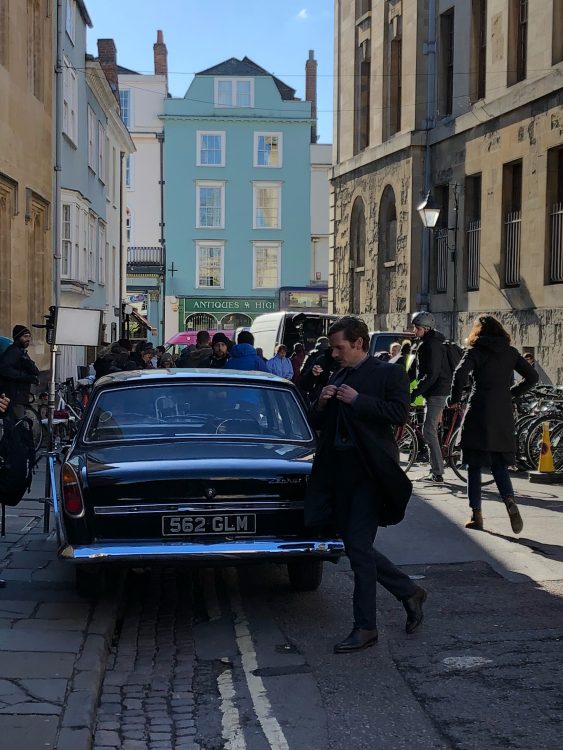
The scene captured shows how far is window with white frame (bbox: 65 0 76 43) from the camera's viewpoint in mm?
26750

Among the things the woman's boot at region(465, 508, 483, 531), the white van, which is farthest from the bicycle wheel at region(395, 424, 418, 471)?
the white van

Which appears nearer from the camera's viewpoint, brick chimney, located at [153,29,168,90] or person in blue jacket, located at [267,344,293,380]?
person in blue jacket, located at [267,344,293,380]

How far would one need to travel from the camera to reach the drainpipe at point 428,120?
2588 centimetres

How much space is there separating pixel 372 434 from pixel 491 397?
3.69m

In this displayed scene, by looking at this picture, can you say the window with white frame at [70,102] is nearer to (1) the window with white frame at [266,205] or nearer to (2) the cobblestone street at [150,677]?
(2) the cobblestone street at [150,677]

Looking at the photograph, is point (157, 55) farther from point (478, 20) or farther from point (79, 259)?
point (478, 20)

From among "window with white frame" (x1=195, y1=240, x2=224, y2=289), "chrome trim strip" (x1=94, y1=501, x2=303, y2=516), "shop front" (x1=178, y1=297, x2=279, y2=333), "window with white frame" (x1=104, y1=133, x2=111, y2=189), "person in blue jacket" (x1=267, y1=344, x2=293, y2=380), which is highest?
"window with white frame" (x1=104, y1=133, x2=111, y2=189)

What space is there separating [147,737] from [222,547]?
168 cm

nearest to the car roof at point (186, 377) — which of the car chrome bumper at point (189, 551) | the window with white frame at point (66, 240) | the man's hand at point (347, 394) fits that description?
the car chrome bumper at point (189, 551)

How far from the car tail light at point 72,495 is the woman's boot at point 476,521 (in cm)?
433

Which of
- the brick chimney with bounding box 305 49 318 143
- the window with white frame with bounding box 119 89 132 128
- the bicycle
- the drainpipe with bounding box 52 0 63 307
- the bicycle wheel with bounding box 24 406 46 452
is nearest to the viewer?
the bicycle

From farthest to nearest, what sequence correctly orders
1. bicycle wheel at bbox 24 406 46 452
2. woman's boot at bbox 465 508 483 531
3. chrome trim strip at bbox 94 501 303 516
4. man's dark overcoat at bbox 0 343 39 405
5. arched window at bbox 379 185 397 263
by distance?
arched window at bbox 379 185 397 263 < bicycle wheel at bbox 24 406 46 452 < man's dark overcoat at bbox 0 343 39 405 < woman's boot at bbox 465 508 483 531 < chrome trim strip at bbox 94 501 303 516

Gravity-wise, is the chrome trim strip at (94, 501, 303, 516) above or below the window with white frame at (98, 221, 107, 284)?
below

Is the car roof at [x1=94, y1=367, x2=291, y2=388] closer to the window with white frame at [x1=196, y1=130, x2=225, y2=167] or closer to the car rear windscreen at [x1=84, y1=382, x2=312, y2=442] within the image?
the car rear windscreen at [x1=84, y1=382, x2=312, y2=442]
